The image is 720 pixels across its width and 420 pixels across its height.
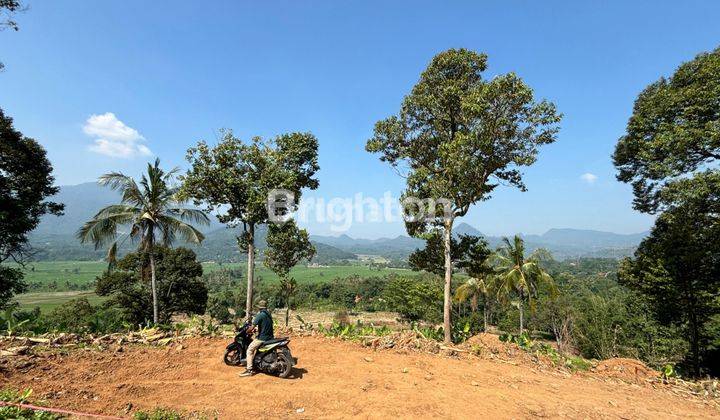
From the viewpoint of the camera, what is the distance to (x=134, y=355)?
8898 mm

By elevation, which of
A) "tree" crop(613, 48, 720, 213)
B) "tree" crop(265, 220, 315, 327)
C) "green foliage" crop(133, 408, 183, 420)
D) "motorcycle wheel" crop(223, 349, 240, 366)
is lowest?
"motorcycle wheel" crop(223, 349, 240, 366)

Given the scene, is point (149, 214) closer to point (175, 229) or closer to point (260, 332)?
point (175, 229)

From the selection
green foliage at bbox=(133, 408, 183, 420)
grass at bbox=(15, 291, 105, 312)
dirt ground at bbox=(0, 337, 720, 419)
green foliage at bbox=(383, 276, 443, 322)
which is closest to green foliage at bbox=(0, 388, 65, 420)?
dirt ground at bbox=(0, 337, 720, 419)

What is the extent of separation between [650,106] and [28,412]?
872 inches

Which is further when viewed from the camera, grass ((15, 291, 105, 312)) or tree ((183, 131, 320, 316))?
grass ((15, 291, 105, 312))

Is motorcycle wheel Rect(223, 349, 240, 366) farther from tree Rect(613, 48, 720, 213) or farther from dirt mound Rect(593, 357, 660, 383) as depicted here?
tree Rect(613, 48, 720, 213)

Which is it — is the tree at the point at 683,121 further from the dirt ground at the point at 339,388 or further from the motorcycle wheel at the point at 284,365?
the motorcycle wheel at the point at 284,365

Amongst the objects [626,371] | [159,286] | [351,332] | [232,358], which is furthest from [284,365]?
[159,286]

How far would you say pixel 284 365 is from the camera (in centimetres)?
802

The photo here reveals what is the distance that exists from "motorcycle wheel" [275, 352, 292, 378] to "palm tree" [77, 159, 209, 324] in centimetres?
1081

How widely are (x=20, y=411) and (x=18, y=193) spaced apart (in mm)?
17139

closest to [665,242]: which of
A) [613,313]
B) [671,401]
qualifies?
[671,401]

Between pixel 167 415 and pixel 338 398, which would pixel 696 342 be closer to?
pixel 338 398

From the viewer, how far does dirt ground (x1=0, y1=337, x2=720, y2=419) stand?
20.8ft
